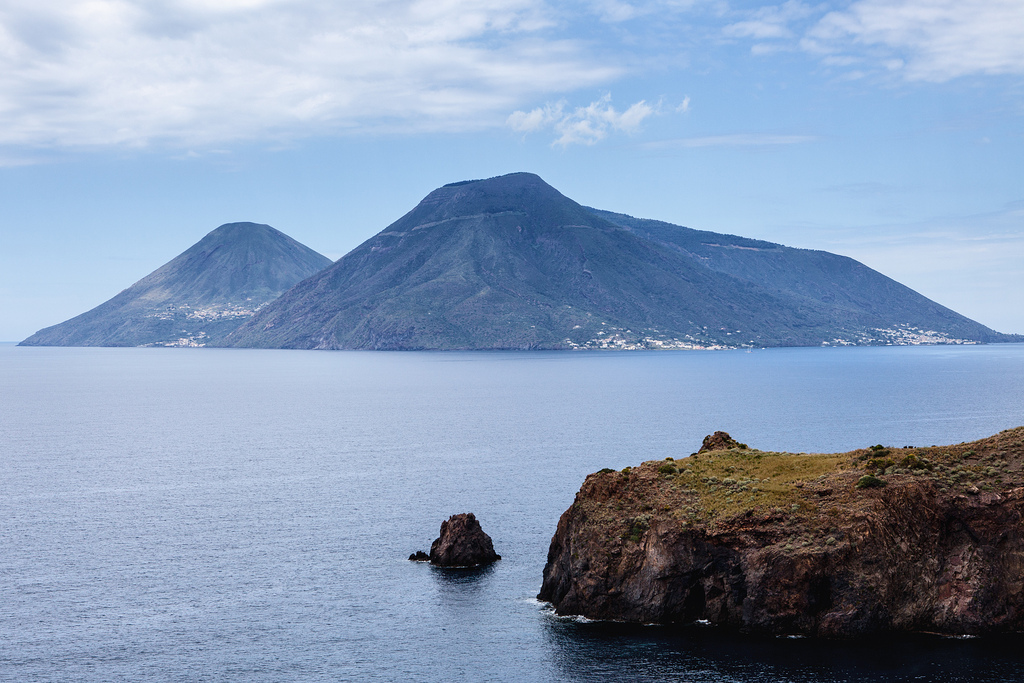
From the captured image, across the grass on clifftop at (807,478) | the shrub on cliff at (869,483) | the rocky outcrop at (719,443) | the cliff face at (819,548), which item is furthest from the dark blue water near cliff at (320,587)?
the rocky outcrop at (719,443)

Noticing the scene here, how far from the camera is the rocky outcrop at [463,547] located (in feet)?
277

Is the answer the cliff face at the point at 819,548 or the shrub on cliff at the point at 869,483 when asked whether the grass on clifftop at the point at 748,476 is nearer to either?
the cliff face at the point at 819,548

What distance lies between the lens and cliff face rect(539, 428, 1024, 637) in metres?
65.1

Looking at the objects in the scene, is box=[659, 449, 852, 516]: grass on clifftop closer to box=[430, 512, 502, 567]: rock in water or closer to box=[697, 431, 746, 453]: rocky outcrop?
box=[697, 431, 746, 453]: rocky outcrop

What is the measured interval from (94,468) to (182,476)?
17.3 metres

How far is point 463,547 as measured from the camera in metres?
84.1

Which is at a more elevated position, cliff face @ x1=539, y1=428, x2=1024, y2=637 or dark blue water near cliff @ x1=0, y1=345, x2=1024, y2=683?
cliff face @ x1=539, y1=428, x2=1024, y2=637

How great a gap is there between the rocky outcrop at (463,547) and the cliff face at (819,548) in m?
12.6

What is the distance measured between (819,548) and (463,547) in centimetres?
3260

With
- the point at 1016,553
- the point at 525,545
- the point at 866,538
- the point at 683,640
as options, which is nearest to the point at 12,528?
the point at 525,545

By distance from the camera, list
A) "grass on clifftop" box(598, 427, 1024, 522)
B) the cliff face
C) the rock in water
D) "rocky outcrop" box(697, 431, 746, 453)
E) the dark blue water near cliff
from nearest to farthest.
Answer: the dark blue water near cliff
the cliff face
"grass on clifftop" box(598, 427, 1024, 522)
the rock in water
"rocky outcrop" box(697, 431, 746, 453)

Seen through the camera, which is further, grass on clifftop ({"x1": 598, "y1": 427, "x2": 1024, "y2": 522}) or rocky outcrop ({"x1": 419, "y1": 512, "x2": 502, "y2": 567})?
rocky outcrop ({"x1": 419, "y1": 512, "x2": 502, "y2": 567})

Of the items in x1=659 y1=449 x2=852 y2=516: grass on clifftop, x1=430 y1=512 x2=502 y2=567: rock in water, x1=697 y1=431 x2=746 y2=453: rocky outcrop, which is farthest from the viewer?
x1=697 y1=431 x2=746 y2=453: rocky outcrop

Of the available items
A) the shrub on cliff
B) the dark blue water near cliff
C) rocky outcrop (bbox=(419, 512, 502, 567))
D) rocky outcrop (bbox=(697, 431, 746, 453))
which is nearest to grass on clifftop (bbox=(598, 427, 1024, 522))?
the shrub on cliff
